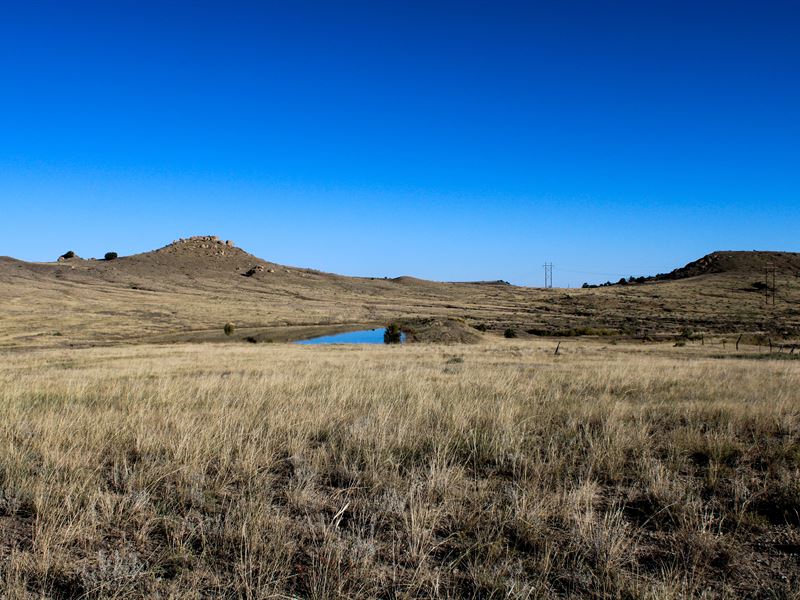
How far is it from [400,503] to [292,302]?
101226 millimetres

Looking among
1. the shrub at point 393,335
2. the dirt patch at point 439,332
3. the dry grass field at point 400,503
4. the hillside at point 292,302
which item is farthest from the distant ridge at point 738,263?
the dry grass field at point 400,503

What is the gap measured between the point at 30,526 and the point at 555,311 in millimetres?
96252

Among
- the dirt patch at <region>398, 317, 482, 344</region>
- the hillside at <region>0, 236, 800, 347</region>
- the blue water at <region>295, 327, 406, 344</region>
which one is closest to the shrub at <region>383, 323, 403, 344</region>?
the dirt patch at <region>398, 317, 482, 344</region>

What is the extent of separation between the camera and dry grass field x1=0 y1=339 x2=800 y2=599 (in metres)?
3.11

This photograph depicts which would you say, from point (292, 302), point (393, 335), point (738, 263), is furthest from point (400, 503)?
point (738, 263)

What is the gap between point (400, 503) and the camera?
13.0 ft

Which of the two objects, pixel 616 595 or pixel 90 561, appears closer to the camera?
pixel 616 595

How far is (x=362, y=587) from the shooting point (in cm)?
302

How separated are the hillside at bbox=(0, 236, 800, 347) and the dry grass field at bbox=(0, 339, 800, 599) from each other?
48.9 meters

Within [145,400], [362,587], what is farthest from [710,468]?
[145,400]

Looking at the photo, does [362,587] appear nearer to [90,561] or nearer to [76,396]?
[90,561]

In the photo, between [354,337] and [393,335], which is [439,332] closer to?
[393,335]

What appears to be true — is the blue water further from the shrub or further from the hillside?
the shrub

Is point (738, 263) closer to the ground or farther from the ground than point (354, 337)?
farther from the ground
